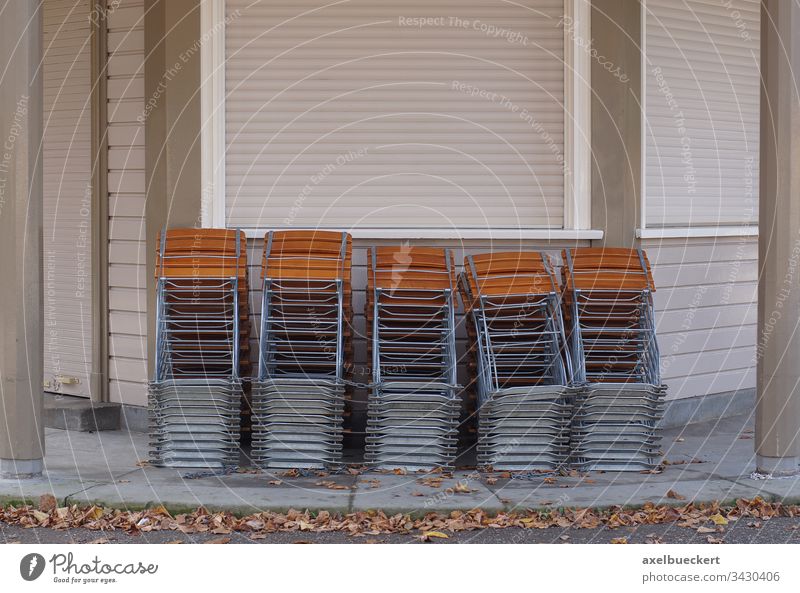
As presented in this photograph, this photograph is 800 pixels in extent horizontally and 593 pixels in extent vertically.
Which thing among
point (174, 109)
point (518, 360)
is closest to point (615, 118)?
point (518, 360)

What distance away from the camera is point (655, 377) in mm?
7414

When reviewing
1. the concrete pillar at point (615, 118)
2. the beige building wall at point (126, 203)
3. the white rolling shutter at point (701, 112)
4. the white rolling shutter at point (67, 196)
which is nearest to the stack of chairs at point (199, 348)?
the beige building wall at point (126, 203)

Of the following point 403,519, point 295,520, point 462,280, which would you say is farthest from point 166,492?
point 462,280

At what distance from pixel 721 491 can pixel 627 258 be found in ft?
6.18

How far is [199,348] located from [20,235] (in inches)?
64.0

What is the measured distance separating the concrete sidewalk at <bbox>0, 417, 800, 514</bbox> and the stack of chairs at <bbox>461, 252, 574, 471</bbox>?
204mm

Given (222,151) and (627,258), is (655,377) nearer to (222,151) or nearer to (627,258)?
(627,258)

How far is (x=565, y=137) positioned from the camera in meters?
8.30

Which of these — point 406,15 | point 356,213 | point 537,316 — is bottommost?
point 537,316

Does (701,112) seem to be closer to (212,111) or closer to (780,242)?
(780,242)

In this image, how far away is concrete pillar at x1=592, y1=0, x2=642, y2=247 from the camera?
820cm

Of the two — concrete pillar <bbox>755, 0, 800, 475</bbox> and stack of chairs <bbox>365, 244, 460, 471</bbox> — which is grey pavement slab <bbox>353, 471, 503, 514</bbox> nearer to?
stack of chairs <bbox>365, 244, 460, 471</bbox>

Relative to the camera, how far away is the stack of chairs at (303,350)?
7.08 m

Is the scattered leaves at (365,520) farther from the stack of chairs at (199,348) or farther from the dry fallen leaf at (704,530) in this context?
the stack of chairs at (199,348)
